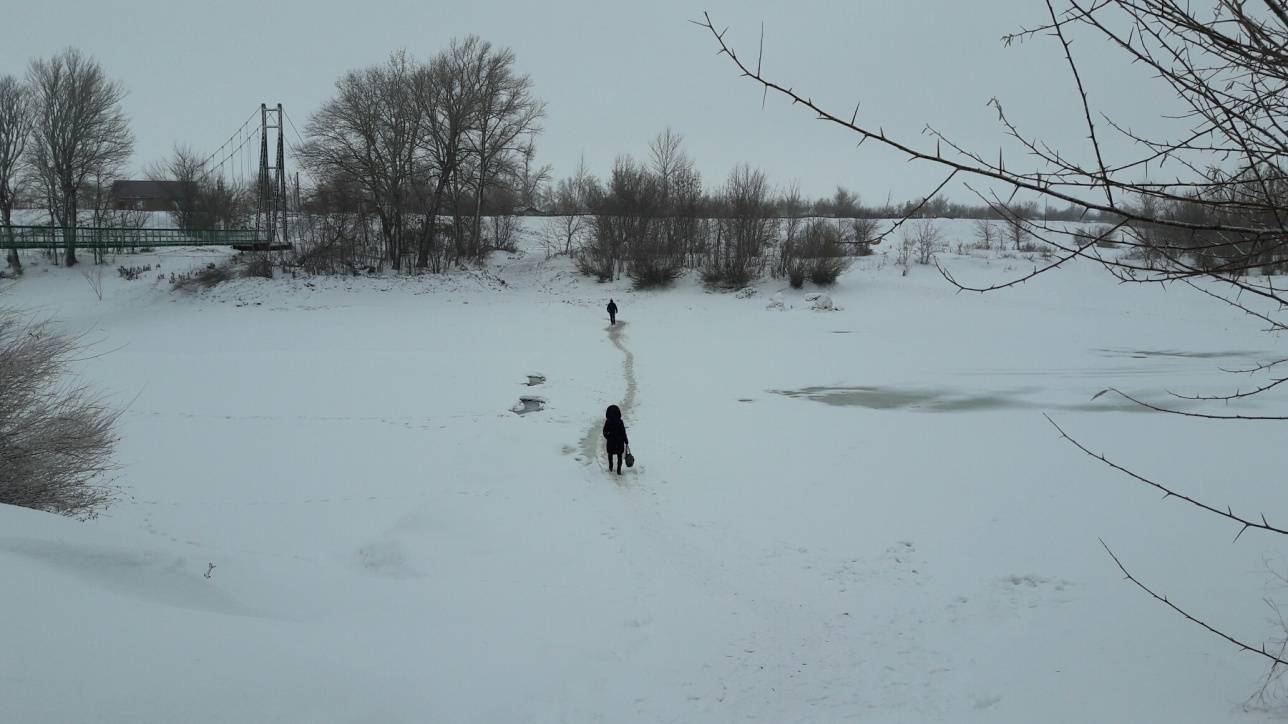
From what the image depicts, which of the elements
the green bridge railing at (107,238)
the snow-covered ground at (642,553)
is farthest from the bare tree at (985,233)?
the green bridge railing at (107,238)

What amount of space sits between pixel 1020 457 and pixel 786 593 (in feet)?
21.8

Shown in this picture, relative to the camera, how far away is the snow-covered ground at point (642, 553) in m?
4.14

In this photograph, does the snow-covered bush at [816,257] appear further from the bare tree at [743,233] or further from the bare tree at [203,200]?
the bare tree at [203,200]

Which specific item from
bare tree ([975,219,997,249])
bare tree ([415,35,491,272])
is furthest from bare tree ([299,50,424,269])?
bare tree ([975,219,997,249])

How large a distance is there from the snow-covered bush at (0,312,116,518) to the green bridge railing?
101 ft

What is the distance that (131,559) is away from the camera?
175 inches

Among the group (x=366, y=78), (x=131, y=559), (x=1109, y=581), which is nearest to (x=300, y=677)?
(x=131, y=559)

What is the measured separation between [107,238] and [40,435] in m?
39.7

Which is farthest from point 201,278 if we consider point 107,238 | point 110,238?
point 110,238

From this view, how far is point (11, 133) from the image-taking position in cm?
3434

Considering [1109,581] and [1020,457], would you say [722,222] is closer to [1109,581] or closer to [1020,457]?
[1020,457]

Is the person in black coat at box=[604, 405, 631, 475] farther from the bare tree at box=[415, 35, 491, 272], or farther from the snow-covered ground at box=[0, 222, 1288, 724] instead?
the bare tree at box=[415, 35, 491, 272]

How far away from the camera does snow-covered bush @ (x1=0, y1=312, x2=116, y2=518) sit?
640 cm

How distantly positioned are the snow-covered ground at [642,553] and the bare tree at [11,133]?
83.1 feet
